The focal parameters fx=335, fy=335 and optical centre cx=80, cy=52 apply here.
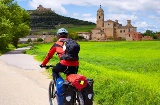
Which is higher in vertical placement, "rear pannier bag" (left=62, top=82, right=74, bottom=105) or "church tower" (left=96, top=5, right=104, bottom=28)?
"church tower" (left=96, top=5, right=104, bottom=28)

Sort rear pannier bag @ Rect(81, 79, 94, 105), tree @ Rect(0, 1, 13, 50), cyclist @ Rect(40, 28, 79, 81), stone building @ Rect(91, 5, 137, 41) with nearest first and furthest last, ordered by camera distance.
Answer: rear pannier bag @ Rect(81, 79, 94, 105) → cyclist @ Rect(40, 28, 79, 81) → tree @ Rect(0, 1, 13, 50) → stone building @ Rect(91, 5, 137, 41)

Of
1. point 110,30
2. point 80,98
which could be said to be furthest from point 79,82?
point 110,30

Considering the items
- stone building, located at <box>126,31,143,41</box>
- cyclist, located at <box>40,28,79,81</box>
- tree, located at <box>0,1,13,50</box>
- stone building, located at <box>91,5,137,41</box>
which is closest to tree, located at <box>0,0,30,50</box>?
tree, located at <box>0,1,13,50</box>

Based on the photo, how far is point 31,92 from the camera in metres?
10.9

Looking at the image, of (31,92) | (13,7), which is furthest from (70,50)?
(13,7)

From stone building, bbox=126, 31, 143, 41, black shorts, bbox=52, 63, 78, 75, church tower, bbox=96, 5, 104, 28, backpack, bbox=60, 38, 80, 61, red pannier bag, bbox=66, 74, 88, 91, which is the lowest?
stone building, bbox=126, 31, 143, 41

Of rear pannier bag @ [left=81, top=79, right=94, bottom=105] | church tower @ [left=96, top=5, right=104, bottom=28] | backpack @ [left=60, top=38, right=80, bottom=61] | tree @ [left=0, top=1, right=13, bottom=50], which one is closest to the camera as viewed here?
rear pannier bag @ [left=81, top=79, right=94, bottom=105]

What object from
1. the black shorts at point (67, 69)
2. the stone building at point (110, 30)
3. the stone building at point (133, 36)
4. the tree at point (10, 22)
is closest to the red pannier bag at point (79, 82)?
the black shorts at point (67, 69)

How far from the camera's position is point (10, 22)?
53.2 metres

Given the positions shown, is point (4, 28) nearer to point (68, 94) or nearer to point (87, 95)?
point (68, 94)

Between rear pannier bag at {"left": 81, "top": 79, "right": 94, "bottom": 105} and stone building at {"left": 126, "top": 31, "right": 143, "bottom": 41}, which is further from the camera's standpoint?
stone building at {"left": 126, "top": 31, "right": 143, "bottom": 41}

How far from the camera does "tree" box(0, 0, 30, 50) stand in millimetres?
46156

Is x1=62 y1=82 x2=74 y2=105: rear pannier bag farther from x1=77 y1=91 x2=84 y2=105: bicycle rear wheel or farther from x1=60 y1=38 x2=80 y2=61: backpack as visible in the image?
x1=60 y1=38 x2=80 y2=61: backpack

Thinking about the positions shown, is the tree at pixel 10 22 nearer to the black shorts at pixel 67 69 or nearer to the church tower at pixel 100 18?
the black shorts at pixel 67 69
